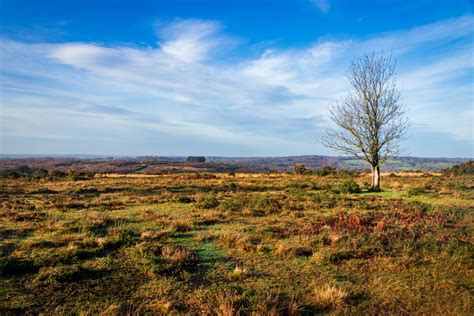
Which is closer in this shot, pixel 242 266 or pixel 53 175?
pixel 242 266

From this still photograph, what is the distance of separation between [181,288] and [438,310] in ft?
14.9

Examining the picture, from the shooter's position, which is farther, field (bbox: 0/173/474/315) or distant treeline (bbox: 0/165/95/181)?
distant treeline (bbox: 0/165/95/181)

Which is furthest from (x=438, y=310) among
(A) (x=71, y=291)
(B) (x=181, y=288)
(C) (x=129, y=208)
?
(C) (x=129, y=208)

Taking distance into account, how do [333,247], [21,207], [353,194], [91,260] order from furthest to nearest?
[353,194], [21,207], [333,247], [91,260]

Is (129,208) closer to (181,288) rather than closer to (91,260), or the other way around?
(91,260)

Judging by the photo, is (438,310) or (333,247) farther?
(333,247)

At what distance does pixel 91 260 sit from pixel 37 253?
162 centimetres

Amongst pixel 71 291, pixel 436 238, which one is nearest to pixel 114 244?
pixel 71 291

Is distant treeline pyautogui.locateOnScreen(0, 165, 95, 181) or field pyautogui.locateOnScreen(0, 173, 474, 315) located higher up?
field pyautogui.locateOnScreen(0, 173, 474, 315)

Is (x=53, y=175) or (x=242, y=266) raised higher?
(x=242, y=266)

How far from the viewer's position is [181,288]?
6.07 metres

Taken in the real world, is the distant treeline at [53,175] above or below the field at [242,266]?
below

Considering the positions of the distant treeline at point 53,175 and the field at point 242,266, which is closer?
the field at point 242,266

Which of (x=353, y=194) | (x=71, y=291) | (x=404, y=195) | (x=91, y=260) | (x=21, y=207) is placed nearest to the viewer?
(x=71, y=291)
